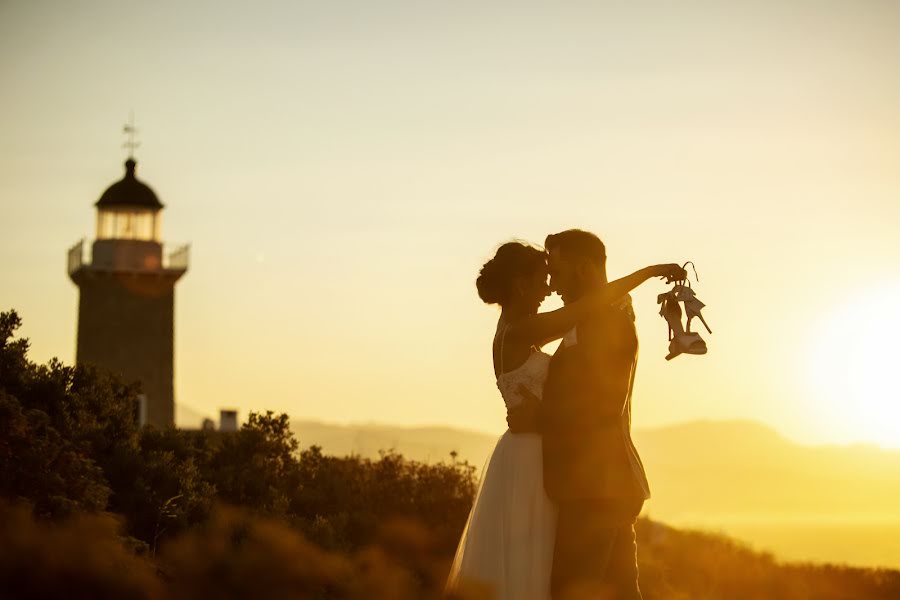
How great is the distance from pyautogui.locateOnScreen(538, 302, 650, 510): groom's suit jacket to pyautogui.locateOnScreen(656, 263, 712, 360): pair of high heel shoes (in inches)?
12.1

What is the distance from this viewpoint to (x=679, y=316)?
26.1ft

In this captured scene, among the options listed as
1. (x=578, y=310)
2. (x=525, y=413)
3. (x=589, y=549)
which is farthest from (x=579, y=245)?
(x=589, y=549)

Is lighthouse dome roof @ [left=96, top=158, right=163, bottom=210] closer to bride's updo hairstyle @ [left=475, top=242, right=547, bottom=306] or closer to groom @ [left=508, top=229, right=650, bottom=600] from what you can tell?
bride's updo hairstyle @ [left=475, top=242, right=547, bottom=306]

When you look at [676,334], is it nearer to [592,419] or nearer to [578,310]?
[578,310]

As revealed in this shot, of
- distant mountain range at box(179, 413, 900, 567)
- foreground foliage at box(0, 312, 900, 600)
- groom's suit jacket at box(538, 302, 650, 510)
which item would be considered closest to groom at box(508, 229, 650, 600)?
groom's suit jacket at box(538, 302, 650, 510)

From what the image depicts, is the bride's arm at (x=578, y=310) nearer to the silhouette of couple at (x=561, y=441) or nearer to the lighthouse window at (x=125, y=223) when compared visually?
the silhouette of couple at (x=561, y=441)

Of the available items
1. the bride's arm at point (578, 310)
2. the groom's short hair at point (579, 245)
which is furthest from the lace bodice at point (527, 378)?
the groom's short hair at point (579, 245)

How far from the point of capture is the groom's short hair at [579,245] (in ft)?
25.7

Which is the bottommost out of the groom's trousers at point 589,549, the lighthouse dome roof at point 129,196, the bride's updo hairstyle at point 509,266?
the groom's trousers at point 589,549

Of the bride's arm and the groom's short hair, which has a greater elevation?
the groom's short hair

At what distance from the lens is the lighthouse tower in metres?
44.3

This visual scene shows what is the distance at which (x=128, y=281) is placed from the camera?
4559cm

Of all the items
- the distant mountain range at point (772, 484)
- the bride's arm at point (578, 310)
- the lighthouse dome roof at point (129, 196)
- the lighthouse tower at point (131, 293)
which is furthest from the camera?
the lighthouse dome roof at point (129, 196)

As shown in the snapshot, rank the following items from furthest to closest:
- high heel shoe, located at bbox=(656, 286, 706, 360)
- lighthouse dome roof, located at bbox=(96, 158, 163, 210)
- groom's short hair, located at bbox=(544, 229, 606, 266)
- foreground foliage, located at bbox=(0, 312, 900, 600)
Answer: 1. lighthouse dome roof, located at bbox=(96, 158, 163, 210)
2. foreground foliage, located at bbox=(0, 312, 900, 600)
3. groom's short hair, located at bbox=(544, 229, 606, 266)
4. high heel shoe, located at bbox=(656, 286, 706, 360)
